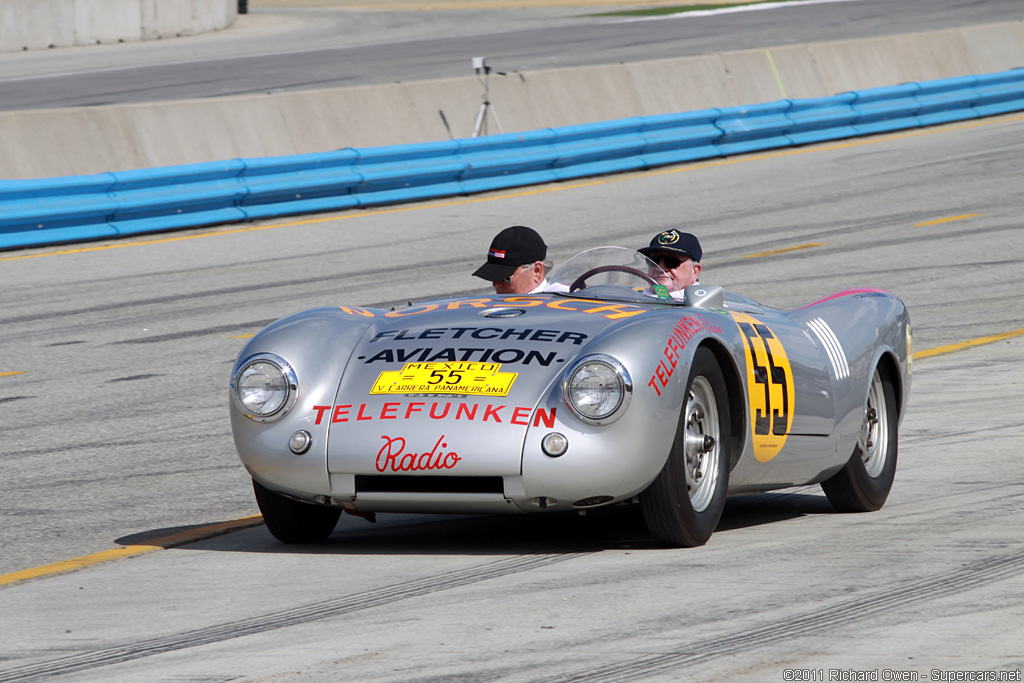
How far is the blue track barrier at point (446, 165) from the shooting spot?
16.2 m

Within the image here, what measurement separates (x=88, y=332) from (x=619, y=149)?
10659 mm

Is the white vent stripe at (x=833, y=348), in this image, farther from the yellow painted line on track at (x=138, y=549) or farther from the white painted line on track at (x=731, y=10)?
the white painted line on track at (x=731, y=10)

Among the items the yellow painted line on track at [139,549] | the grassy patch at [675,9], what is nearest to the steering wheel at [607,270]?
the yellow painted line on track at [139,549]

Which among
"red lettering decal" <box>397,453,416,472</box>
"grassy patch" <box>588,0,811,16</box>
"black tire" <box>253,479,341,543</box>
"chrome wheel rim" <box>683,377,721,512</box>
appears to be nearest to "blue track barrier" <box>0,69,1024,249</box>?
"black tire" <box>253,479,341,543</box>

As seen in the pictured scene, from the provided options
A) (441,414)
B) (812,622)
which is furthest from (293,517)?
(812,622)

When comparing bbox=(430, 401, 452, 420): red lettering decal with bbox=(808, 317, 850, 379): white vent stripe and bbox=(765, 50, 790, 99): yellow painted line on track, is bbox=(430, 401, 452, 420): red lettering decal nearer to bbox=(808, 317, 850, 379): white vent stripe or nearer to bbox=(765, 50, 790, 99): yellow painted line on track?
bbox=(808, 317, 850, 379): white vent stripe

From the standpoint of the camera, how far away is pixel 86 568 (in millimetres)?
5867

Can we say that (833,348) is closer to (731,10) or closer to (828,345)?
(828,345)

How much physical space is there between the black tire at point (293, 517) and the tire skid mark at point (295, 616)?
0.78 metres

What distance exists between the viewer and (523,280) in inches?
263

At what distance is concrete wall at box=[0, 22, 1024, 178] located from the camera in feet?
57.5

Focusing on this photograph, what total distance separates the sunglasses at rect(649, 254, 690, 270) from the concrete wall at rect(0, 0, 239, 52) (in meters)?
30.9

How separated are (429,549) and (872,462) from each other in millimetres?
2065

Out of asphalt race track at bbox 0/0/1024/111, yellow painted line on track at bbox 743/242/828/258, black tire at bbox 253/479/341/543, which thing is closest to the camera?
black tire at bbox 253/479/341/543
